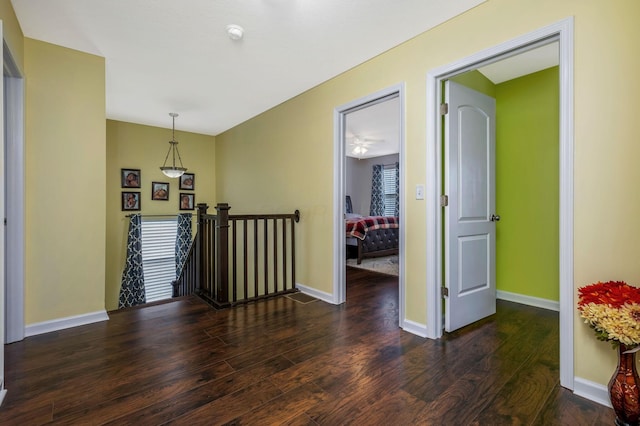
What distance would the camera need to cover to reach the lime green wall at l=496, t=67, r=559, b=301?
283 centimetres

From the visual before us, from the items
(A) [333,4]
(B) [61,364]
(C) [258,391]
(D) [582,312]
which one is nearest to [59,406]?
(B) [61,364]

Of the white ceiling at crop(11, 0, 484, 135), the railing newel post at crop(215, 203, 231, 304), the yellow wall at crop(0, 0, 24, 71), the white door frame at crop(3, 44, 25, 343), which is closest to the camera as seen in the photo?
the yellow wall at crop(0, 0, 24, 71)

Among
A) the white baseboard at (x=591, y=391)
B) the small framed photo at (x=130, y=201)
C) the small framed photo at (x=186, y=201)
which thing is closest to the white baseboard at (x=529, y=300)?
the white baseboard at (x=591, y=391)

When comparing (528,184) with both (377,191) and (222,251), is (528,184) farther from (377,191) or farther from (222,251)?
(377,191)

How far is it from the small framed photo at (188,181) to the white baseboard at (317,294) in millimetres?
3094

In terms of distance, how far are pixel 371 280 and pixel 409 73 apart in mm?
2608

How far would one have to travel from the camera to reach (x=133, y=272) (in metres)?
4.72

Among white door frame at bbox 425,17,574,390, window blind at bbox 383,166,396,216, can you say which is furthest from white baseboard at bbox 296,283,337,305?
window blind at bbox 383,166,396,216

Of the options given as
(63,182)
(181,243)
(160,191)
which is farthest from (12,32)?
(181,243)

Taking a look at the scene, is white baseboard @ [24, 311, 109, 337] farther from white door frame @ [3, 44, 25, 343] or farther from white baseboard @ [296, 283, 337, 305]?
white baseboard @ [296, 283, 337, 305]

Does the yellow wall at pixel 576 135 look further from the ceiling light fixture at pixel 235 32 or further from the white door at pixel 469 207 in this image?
the ceiling light fixture at pixel 235 32

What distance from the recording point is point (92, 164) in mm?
2584

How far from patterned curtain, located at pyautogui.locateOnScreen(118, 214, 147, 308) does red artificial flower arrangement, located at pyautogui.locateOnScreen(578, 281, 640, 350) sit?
17.5 ft

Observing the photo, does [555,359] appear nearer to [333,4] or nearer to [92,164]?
[333,4]
